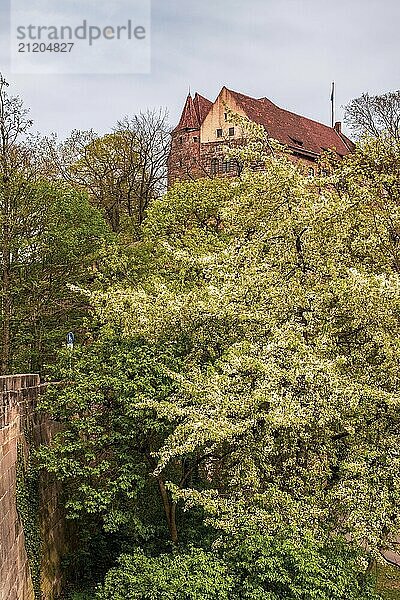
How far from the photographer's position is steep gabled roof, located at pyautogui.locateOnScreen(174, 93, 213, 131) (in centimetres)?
4022

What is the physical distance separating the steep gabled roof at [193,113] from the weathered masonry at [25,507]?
28.9 metres

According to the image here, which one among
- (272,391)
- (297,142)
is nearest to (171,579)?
(272,391)

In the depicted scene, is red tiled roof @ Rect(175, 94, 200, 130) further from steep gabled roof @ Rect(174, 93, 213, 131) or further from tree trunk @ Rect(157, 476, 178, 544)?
tree trunk @ Rect(157, 476, 178, 544)

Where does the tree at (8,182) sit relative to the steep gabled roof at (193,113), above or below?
below

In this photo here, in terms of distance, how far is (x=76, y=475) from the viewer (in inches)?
467

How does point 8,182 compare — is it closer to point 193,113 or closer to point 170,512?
point 170,512

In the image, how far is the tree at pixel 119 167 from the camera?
3164 centimetres

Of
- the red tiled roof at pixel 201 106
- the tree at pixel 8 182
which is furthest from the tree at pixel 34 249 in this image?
the red tiled roof at pixel 201 106

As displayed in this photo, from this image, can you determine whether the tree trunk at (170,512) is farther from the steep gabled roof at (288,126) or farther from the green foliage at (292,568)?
the steep gabled roof at (288,126)

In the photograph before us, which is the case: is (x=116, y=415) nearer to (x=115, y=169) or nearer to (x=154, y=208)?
(x=154, y=208)

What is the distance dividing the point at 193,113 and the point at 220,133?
463 cm

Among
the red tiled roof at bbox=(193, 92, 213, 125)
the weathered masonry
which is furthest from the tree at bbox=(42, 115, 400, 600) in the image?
the red tiled roof at bbox=(193, 92, 213, 125)

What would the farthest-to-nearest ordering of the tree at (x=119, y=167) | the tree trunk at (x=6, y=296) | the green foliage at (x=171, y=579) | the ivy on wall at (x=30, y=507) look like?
the tree at (x=119, y=167)
the tree trunk at (x=6, y=296)
the ivy on wall at (x=30, y=507)
the green foliage at (x=171, y=579)

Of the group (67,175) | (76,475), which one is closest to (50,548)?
(76,475)
